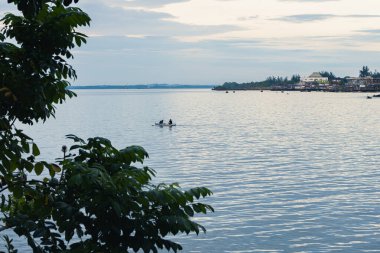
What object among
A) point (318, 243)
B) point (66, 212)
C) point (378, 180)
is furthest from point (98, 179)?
point (378, 180)

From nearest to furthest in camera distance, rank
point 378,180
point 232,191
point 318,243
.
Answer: point 318,243 < point 232,191 < point 378,180

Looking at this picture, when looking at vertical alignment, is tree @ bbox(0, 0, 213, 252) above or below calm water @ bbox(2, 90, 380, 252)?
above

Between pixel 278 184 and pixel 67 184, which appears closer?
pixel 67 184

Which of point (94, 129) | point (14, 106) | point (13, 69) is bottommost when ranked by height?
point (94, 129)

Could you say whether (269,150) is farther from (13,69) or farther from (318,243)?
(13,69)

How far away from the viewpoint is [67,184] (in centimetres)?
768

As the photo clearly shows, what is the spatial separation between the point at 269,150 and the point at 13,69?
5889 cm

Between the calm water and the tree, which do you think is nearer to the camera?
the tree

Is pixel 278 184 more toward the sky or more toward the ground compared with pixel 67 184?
more toward the ground

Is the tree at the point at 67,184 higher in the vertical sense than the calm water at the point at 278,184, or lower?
higher

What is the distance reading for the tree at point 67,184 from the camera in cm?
726

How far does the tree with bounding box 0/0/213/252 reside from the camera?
726cm

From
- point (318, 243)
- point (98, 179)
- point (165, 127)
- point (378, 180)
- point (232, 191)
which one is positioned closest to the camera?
point (98, 179)

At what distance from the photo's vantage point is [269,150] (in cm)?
6544
